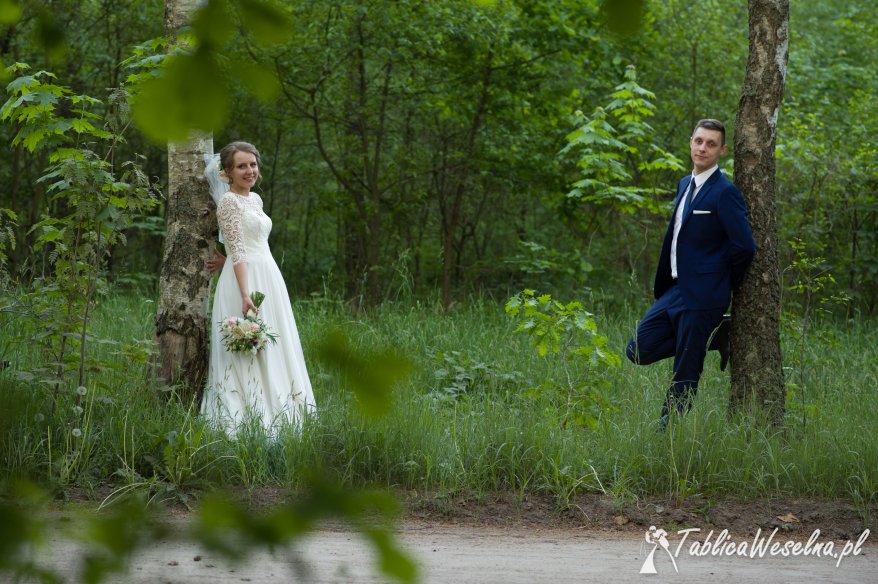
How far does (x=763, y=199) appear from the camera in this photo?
6215 millimetres

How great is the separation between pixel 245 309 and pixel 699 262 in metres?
3.09

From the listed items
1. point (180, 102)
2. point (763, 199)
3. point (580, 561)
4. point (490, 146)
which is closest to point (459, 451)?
point (580, 561)

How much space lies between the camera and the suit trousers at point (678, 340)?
6.36 m

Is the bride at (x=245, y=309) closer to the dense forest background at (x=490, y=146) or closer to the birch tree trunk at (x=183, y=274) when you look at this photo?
the birch tree trunk at (x=183, y=274)

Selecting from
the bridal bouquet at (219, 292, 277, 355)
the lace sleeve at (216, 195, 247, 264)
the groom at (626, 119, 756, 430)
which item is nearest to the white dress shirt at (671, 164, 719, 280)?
the groom at (626, 119, 756, 430)

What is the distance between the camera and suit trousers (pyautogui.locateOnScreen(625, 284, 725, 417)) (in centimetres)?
636

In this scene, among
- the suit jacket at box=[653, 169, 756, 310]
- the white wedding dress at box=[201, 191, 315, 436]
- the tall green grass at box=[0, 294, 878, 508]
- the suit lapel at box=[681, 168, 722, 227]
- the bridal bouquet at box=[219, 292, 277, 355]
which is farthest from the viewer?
the white wedding dress at box=[201, 191, 315, 436]

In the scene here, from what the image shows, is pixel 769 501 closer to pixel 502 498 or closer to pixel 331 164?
pixel 502 498

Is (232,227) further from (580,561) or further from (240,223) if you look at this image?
(580,561)

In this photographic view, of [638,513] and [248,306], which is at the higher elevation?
[248,306]

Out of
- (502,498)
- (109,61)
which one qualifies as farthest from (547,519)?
(109,61)

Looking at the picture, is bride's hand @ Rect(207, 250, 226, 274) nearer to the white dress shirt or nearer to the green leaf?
the white dress shirt

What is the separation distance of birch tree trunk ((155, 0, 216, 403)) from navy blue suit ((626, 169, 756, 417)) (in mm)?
3072

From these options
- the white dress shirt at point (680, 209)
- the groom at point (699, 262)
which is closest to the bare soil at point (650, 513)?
the groom at point (699, 262)
